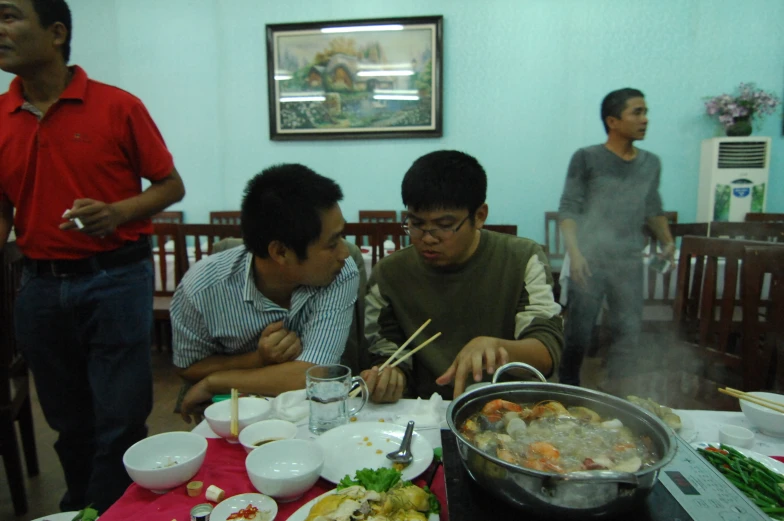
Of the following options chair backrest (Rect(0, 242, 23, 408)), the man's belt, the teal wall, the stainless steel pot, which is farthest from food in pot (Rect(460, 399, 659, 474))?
the teal wall

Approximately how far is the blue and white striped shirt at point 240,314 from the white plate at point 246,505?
0.59 m

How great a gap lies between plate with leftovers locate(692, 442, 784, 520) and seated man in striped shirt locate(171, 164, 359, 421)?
0.94 metres

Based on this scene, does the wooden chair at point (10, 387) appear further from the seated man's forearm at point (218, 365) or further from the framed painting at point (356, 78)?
the framed painting at point (356, 78)

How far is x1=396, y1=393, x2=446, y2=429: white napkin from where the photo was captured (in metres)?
1.11

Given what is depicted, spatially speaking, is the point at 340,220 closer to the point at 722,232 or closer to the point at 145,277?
the point at 145,277

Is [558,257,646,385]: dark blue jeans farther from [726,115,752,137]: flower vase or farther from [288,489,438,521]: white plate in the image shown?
[726,115,752,137]: flower vase

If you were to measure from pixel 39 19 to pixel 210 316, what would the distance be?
115 cm

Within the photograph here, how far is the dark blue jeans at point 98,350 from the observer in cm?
170

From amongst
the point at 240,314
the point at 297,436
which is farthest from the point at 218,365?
the point at 297,436

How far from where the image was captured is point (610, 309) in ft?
10.1

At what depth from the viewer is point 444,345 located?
5.40 ft

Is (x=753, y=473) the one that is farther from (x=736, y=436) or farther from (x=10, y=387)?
(x=10, y=387)

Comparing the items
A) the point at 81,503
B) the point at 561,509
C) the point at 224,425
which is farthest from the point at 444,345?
the point at 81,503

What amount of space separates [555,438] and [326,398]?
0.52 meters
